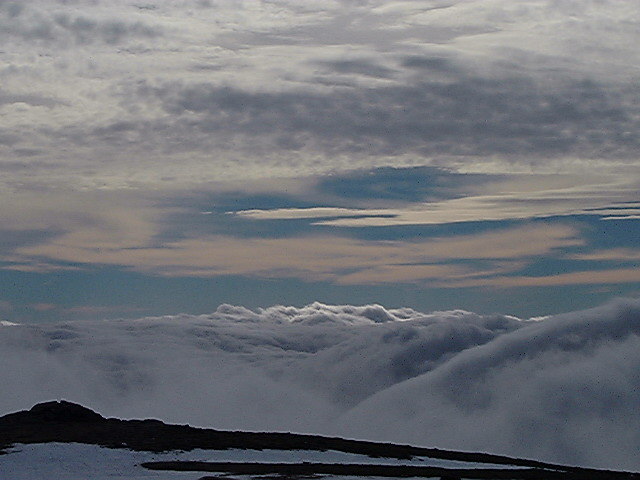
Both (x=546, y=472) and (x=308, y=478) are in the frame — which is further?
(x=546, y=472)

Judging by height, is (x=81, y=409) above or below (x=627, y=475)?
above

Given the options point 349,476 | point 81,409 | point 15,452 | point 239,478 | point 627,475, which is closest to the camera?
point 239,478

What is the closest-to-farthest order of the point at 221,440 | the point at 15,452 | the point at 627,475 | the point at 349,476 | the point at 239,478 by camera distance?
the point at 239,478 → the point at 349,476 → the point at 15,452 → the point at 627,475 → the point at 221,440

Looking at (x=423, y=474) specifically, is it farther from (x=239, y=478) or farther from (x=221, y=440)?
(x=221, y=440)

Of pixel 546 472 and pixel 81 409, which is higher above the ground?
pixel 81 409

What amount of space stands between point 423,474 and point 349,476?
556cm

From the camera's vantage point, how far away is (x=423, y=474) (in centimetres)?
5281

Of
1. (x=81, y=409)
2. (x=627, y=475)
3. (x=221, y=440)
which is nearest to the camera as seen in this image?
(x=627, y=475)

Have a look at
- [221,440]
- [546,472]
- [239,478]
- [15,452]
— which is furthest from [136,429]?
[546,472]

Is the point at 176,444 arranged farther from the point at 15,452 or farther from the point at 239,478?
the point at 239,478

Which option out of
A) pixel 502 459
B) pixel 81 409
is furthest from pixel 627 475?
pixel 81 409

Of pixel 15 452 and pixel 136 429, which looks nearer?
pixel 15 452

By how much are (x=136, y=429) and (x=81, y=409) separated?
1094 centimetres

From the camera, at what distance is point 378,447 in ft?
236
